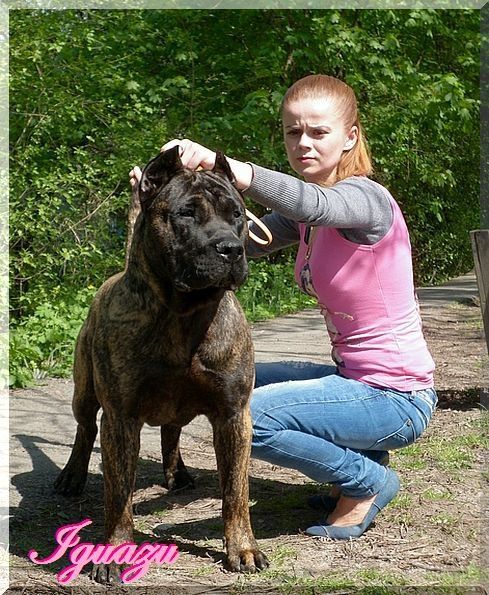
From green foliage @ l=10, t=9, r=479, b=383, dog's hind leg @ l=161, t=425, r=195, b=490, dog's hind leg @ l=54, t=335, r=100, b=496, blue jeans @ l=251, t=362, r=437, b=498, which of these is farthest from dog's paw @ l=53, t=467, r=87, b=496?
green foliage @ l=10, t=9, r=479, b=383

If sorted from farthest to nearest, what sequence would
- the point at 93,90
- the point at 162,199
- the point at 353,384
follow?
the point at 93,90 → the point at 353,384 → the point at 162,199

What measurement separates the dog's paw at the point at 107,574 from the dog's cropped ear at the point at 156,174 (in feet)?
4.39

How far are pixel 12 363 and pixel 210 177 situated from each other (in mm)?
4747

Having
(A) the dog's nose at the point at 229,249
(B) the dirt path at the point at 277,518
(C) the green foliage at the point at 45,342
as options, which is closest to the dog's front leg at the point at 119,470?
(B) the dirt path at the point at 277,518

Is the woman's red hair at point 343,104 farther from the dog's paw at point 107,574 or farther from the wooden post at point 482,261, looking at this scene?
the dog's paw at point 107,574

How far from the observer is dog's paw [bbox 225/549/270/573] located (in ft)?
10.1

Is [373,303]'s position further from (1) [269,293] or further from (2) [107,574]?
(1) [269,293]

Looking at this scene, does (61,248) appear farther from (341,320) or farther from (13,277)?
(341,320)

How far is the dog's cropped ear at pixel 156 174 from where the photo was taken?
2898 mm

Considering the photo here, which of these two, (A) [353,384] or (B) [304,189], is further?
(A) [353,384]

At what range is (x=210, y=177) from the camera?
114 inches

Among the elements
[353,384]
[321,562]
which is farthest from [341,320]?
[321,562]

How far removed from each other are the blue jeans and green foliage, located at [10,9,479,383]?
528 cm

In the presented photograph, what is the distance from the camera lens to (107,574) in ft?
9.84
